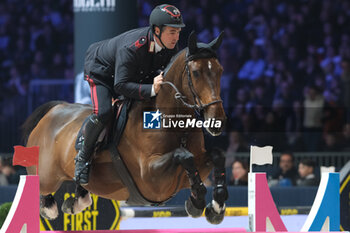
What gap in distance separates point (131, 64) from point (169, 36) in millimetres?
331

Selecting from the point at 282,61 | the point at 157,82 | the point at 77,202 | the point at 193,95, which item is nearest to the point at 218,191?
the point at 193,95

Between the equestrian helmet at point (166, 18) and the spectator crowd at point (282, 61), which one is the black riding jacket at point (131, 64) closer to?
the equestrian helmet at point (166, 18)

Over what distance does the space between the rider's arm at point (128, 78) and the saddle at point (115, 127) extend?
8.5 inches

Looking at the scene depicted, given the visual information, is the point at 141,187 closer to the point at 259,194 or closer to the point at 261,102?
the point at 259,194

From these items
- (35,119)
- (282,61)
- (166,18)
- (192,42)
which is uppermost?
(166,18)

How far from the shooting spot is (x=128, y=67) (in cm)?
475

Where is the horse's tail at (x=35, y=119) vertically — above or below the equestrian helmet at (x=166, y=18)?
below

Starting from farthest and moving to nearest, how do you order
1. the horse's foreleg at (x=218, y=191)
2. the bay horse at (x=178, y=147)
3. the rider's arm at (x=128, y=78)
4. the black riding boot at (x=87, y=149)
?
the black riding boot at (x=87, y=149) → the rider's arm at (x=128, y=78) → the horse's foreleg at (x=218, y=191) → the bay horse at (x=178, y=147)

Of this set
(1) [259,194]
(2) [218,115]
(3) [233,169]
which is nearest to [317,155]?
(3) [233,169]

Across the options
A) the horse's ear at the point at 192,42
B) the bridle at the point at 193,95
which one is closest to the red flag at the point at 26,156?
the bridle at the point at 193,95

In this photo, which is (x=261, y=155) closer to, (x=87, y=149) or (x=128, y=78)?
(x=128, y=78)

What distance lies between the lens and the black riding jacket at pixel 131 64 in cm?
473

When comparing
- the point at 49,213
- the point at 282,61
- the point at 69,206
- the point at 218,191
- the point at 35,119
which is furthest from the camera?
the point at 282,61

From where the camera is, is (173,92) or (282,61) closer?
(173,92)
